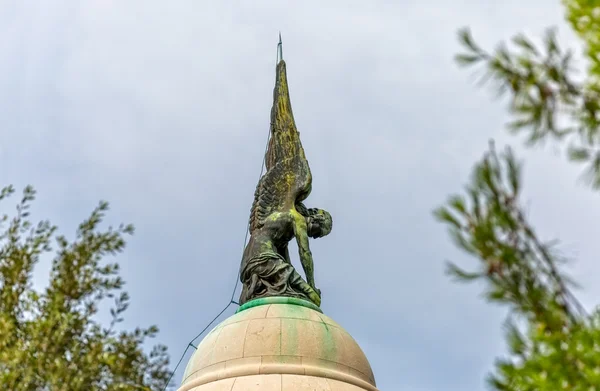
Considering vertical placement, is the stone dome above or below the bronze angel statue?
below

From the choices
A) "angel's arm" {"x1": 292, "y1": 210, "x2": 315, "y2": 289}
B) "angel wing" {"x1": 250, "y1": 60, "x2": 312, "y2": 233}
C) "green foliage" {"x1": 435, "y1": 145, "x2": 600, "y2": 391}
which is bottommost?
"green foliage" {"x1": 435, "y1": 145, "x2": 600, "y2": 391}

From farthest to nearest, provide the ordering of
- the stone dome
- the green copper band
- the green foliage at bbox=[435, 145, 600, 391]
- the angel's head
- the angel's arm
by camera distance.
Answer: the angel's head
the angel's arm
the green copper band
the stone dome
the green foliage at bbox=[435, 145, 600, 391]

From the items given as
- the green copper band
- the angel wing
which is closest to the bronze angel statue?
the angel wing

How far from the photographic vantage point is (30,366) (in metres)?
11.0

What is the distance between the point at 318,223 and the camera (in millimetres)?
23219

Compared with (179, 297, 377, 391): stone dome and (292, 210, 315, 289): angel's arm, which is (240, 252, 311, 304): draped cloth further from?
(179, 297, 377, 391): stone dome

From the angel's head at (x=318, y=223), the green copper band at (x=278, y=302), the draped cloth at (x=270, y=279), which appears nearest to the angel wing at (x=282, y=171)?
the angel's head at (x=318, y=223)

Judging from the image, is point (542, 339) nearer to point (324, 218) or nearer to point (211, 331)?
point (211, 331)

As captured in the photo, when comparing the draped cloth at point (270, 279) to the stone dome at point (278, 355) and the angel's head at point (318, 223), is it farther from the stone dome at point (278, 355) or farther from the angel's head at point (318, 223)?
the angel's head at point (318, 223)

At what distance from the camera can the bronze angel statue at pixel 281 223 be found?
2184 centimetres

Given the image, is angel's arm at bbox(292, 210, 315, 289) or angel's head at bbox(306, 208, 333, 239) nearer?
angel's arm at bbox(292, 210, 315, 289)

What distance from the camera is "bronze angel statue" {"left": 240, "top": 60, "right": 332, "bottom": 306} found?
21844 mm

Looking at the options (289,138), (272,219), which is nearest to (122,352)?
(272,219)

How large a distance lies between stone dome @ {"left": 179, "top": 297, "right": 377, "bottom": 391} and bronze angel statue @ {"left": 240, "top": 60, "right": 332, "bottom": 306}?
2.59 feet
